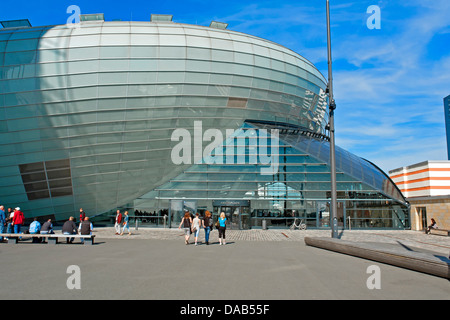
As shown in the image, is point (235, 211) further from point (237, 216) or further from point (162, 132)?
point (162, 132)

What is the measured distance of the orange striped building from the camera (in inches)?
1047

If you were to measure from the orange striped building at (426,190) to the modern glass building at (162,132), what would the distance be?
1319 millimetres

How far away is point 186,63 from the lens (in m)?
28.1

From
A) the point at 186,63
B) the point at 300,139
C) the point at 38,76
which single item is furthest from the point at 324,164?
the point at 38,76

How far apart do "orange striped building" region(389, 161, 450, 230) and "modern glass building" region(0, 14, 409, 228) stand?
4.33 feet

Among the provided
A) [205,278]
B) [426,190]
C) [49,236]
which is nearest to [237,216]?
[49,236]

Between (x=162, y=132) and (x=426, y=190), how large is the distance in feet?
82.3

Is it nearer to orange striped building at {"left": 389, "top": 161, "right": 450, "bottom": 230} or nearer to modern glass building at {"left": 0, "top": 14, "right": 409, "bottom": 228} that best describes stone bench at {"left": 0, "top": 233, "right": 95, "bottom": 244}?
modern glass building at {"left": 0, "top": 14, "right": 409, "bottom": 228}

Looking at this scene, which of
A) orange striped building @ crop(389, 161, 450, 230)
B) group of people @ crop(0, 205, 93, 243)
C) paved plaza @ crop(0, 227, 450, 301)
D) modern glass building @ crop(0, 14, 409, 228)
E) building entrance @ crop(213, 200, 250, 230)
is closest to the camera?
paved plaza @ crop(0, 227, 450, 301)

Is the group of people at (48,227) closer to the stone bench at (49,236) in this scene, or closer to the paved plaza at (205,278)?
the stone bench at (49,236)

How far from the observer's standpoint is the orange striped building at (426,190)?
87.2ft

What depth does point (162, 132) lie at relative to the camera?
28.4 m

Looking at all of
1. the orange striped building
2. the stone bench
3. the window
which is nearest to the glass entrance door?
the window
